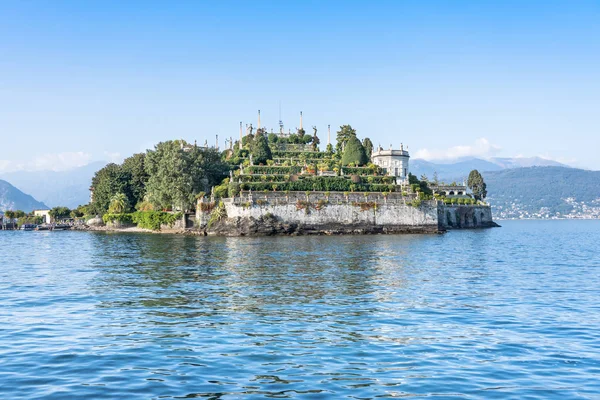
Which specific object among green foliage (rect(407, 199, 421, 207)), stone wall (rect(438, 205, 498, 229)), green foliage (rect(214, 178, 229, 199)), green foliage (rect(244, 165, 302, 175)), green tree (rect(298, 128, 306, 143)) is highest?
green tree (rect(298, 128, 306, 143))

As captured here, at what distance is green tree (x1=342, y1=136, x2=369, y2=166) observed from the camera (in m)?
116

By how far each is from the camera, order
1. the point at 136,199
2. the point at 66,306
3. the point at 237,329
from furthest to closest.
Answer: the point at 136,199, the point at 66,306, the point at 237,329

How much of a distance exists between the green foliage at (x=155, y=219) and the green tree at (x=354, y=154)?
34.9 metres

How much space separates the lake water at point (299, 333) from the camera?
51.7 feet

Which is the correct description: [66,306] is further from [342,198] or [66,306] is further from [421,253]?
[342,198]

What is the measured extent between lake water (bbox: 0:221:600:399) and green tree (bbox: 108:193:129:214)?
76.1 meters

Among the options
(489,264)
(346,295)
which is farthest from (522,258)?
(346,295)

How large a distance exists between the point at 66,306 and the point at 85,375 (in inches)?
467

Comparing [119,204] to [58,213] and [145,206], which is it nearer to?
[145,206]

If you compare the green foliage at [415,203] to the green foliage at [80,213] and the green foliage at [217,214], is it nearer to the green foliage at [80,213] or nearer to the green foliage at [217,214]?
the green foliage at [217,214]

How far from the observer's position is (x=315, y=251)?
58562 mm

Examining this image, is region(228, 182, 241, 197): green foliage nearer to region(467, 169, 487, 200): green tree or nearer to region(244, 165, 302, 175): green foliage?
region(244, 165, 302, 175): green foliage

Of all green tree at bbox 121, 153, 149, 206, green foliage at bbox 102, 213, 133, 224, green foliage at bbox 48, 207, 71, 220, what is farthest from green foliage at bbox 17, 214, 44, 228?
green foliage at bbox 102, 213, 133, 224

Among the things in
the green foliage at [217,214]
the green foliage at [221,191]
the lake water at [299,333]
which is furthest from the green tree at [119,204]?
the lake water at [299,333]
